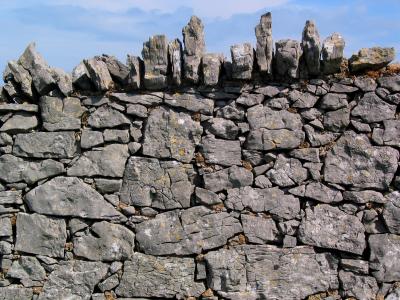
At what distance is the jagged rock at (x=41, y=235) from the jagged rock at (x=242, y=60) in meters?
2.87

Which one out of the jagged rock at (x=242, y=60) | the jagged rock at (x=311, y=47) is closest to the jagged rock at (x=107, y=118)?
the jagged rock at (x=242, y=60)

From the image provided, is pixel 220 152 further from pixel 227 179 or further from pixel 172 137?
pixel 172 137

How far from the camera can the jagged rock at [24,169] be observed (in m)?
7.13

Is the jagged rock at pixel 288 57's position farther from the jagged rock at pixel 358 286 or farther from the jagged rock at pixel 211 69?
the jagged rock at pixel 358 286

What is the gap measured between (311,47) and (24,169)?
153 inches

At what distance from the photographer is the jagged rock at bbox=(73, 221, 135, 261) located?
703 centimetres

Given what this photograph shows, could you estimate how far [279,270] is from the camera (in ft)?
22.8

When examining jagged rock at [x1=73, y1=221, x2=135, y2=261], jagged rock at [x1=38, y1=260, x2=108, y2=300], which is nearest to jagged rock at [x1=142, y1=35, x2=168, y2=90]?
jagged rock at [x1=73, y1=221, x2=135, y2=261]

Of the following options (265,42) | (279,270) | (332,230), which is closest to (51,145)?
(265,42)

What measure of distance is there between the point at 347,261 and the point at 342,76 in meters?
2.29

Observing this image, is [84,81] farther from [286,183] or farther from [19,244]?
[286,183]

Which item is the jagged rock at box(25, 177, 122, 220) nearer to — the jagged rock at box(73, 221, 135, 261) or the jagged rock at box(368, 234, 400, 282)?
the jagged rock at box(73, 221, 135, 261)

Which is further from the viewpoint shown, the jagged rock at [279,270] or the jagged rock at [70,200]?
the jagged rock at [70,200]

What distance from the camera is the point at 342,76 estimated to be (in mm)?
7004
